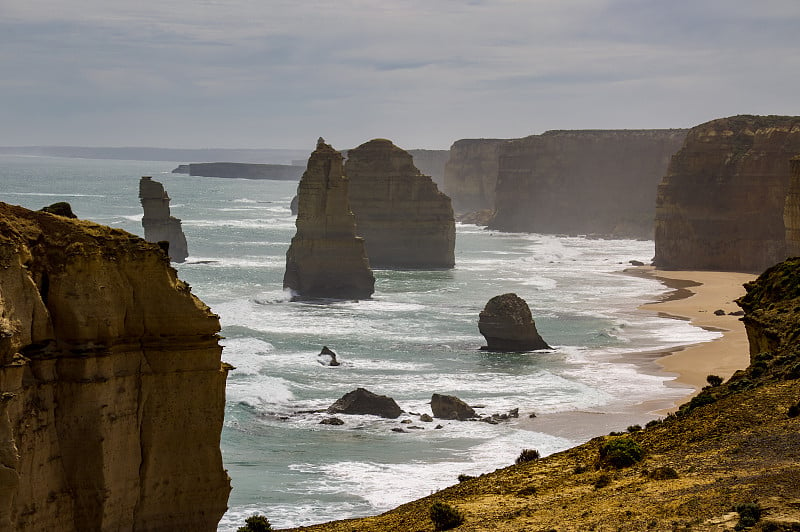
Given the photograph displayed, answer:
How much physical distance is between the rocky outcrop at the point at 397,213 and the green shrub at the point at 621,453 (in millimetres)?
88683

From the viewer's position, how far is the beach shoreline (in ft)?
142

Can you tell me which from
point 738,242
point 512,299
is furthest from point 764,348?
point 738,242

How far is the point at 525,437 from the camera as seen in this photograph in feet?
134

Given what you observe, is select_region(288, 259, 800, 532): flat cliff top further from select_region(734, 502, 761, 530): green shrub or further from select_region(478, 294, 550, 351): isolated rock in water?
select_region(478, 294, 550, 351): isolated rock in water

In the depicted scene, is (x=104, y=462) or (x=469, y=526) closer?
(x=469, y=526)

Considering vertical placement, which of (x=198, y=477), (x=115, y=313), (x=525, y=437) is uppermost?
(x=115, y=313)

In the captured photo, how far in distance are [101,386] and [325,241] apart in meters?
63.9

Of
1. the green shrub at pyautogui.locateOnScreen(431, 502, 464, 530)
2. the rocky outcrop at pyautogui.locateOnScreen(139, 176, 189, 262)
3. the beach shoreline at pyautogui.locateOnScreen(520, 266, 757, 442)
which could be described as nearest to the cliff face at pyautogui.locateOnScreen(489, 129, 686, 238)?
the beach shoreline at pyautogui.locateOnScreen(520, 266, 757, 442)

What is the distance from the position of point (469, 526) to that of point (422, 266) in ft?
307

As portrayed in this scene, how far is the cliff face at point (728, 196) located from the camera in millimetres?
96688

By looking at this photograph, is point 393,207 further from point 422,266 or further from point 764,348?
point 764,348

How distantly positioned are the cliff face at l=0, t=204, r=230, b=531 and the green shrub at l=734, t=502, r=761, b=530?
9799mm

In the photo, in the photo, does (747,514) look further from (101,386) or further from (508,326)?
(508,326)

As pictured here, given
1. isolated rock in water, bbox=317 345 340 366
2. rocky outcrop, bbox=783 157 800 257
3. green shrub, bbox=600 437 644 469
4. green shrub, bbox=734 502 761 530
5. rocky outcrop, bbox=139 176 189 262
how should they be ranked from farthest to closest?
1. rocky outcrop, bbox=139 176 189 262
2. rocky outcrop, bbox=783 157 800 257
3. isolated rock in water, bbox=317 345 340 366
4. green shrub, bbox=600 437 644 469
5. green shrub, bbox=734 502 761 530
